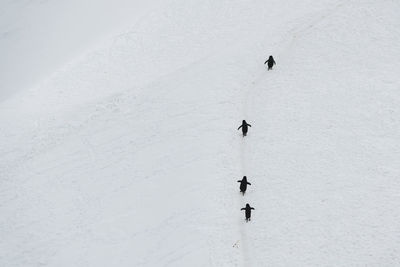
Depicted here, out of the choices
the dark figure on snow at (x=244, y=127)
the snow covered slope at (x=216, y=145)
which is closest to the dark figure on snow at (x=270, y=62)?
the snow covered slope at (x=216, y=145)

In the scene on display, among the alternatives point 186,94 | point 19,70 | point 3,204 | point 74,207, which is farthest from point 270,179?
point 19,70

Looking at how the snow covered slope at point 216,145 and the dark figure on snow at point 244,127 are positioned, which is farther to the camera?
the dark figure on snow at point 244,127

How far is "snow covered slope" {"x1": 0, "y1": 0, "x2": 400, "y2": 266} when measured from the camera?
67.8 feet

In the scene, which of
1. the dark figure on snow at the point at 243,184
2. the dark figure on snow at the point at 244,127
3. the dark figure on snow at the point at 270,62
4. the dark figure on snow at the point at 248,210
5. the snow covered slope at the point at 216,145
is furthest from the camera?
the dark figure on snow at the point at 270,62

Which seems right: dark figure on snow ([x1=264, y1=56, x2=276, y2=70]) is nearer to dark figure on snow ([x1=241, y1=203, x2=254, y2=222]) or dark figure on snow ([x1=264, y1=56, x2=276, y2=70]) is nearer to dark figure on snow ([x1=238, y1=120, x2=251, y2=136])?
dark figure on snow ([x1=238, y1=120, x2=251, y2=136])

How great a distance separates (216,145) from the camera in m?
24.9

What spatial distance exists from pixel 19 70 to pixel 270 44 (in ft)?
76.3

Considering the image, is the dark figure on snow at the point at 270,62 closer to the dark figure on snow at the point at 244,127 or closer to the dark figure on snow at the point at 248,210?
the dark figure on snow at the point at 244,127

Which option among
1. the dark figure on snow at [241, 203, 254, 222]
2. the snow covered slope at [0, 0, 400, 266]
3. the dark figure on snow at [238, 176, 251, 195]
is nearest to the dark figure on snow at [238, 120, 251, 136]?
the snow covered slope at [0, 0, 400, 266]

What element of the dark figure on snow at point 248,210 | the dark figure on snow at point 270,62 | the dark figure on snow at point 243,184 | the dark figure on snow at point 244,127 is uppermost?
the dark figure on snow at point 270,62

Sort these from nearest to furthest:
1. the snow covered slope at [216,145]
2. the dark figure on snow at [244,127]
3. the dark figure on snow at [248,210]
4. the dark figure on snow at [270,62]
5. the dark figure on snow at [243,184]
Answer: the dark figure on snow at [248,210], the snow covered slope at [216,145], the dark figure on snow at [243,184], the dark figure on snow at [244,127], the dark figure on snow at [270,62]

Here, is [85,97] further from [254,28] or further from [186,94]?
[254,28]

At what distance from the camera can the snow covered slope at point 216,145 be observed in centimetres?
2067

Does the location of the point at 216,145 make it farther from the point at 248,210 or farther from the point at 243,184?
the point at 248,210
